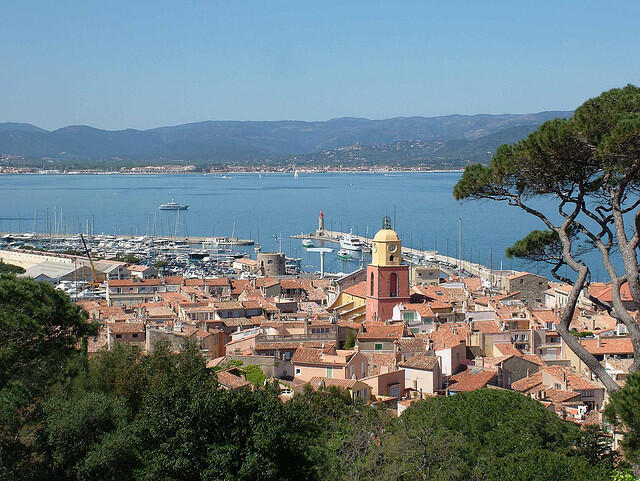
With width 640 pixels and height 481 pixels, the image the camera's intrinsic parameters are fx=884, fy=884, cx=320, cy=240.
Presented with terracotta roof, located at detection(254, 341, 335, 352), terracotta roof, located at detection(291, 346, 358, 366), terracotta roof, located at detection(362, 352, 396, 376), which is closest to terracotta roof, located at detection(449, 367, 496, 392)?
terracotta roof, located at detection(362, 352, 396, 376)

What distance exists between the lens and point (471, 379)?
54.7ft

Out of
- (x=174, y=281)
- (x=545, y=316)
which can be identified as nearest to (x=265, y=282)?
(x=174, y=281)

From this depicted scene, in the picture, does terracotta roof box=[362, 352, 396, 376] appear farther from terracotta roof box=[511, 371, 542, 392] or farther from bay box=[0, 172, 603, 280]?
bay box=[0, 172, 603, 280]

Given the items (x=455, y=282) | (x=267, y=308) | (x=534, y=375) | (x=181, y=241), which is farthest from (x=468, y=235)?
(x=534, y=375)

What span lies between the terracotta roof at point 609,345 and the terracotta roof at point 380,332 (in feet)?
13.3

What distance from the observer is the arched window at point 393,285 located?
23406 mm

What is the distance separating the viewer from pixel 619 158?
25.2 ft

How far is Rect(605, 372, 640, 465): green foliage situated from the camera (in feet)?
21.0

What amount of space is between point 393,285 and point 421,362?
6556 mm

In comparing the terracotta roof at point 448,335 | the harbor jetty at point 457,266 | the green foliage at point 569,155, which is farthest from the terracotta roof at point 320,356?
the harbor jetty at point 457,266

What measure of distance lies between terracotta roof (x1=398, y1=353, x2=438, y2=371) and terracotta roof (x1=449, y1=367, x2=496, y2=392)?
51 centimetres

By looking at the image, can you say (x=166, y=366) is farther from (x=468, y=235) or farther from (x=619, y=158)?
(x=468, y=235)

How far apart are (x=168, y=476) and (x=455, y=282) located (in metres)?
25.6

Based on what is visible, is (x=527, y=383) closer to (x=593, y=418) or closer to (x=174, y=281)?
(x=593, y=418)
